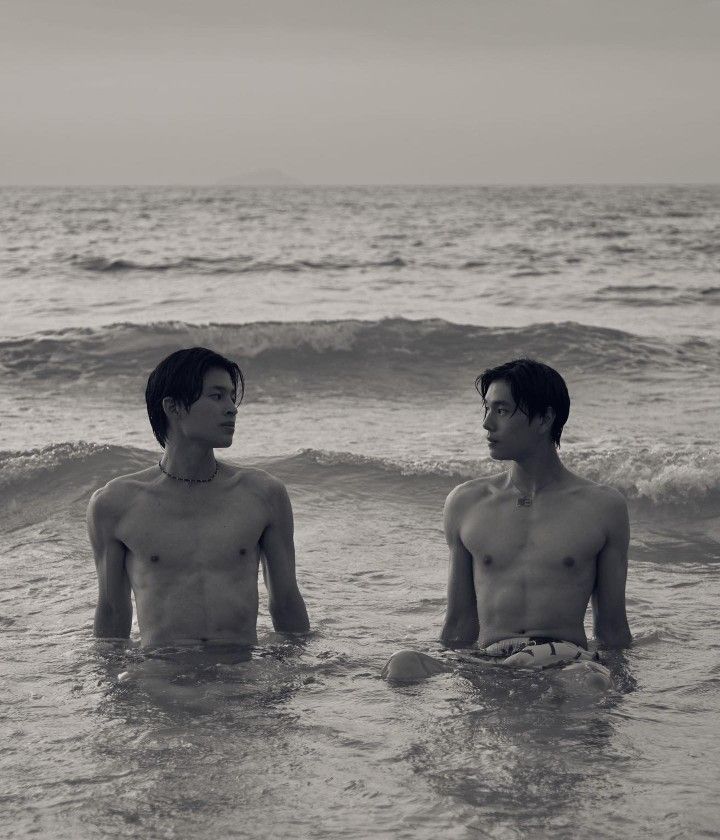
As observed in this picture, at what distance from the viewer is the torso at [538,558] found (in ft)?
15.8

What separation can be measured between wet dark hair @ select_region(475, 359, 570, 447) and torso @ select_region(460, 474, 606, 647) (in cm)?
36

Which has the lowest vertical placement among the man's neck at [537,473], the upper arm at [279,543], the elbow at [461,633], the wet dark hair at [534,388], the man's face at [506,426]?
the elbow at [461,633]

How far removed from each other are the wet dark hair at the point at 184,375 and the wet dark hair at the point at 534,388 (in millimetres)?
1096

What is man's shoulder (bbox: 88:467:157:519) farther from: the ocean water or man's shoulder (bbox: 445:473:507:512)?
man's shoulder (bbox: 445:473:507:512)

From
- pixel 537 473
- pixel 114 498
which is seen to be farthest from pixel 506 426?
pixel 114 498

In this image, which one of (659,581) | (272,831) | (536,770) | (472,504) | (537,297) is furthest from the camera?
(537,297)

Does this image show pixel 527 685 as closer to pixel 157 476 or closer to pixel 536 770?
pixel 536 770

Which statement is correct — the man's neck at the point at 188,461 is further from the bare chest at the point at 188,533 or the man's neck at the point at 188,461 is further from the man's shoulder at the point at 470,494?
the man's shoulder at the point at 470,494

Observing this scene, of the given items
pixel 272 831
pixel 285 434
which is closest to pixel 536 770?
pixel 272 831

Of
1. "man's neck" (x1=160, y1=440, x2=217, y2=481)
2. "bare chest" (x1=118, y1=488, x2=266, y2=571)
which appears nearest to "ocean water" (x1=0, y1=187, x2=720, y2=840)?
"bare chest" (x1=118, y1=488, x2=266, y2=571)

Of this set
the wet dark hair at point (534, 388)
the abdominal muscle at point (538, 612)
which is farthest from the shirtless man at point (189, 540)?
the wet dark hair at point (534, 388)

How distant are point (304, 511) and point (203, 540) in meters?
3.70

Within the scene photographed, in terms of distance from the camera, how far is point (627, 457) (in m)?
9.33

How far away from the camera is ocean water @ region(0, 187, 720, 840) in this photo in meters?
3.80
